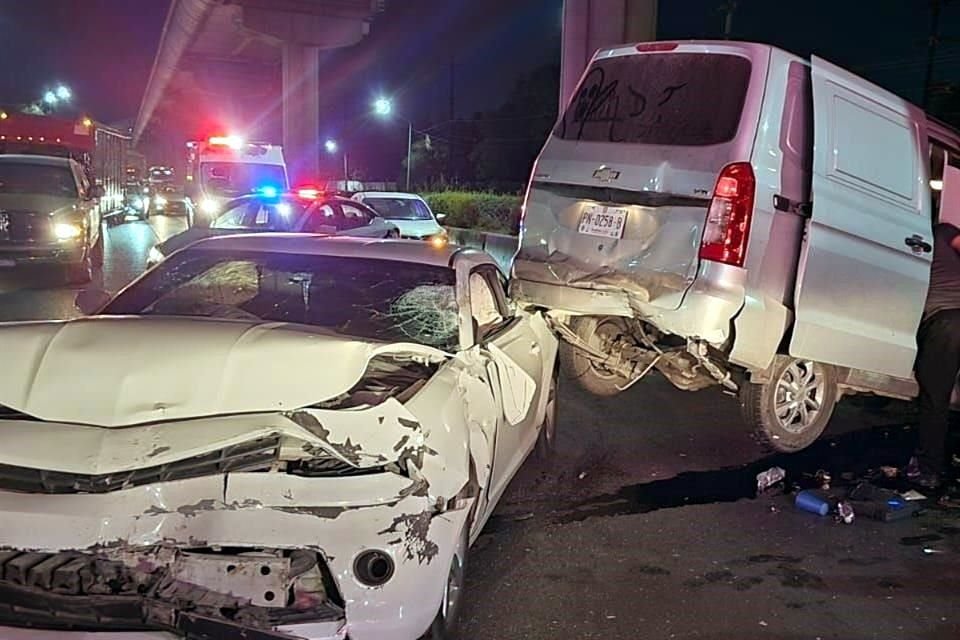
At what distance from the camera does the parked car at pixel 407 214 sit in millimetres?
16547

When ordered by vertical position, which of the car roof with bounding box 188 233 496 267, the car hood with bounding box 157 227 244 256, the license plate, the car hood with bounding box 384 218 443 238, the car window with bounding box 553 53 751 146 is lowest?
the car hood with bounding box 384 218 443 238

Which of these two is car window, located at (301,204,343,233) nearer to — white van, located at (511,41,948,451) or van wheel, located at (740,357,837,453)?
white van, located at (511,41,948,451)

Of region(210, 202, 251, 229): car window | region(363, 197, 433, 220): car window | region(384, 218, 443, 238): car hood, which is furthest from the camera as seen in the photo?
region(363, 197, 433, 220): car window

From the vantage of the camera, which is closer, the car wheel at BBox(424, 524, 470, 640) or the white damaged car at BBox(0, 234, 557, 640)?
the white damaged car at BBox(0, 234, 557, 640)

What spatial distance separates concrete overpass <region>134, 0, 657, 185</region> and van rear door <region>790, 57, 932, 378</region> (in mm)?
7399

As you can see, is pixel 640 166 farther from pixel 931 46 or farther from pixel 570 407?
pixel 931 46

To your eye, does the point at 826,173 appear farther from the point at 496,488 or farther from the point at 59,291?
the point at 59,291

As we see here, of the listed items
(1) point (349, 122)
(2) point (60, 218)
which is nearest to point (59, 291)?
(2) point (60, 218)

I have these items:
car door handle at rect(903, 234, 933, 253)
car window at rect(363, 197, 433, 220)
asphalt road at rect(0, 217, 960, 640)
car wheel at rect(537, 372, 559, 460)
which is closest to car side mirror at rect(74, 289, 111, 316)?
asphalt road at rect(0, 217, 960, 640)

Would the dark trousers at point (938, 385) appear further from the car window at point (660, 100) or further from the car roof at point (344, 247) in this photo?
the car roof at point (344, 247)

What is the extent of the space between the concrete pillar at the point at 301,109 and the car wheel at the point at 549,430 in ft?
99.2

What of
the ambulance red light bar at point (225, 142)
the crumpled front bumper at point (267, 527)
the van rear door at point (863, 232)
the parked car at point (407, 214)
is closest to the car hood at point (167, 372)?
the crumpled front bumper at point (267, 527)

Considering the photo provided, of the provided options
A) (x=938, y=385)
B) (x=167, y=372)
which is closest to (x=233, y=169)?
(x=938, y=385)

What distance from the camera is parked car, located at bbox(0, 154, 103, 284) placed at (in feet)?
42.0
